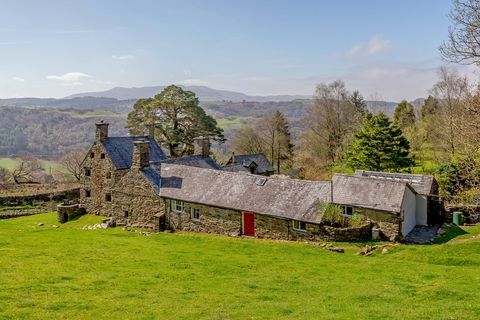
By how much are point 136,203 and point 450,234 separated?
82.8 ft

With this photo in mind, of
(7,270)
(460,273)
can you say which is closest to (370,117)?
(460,273)

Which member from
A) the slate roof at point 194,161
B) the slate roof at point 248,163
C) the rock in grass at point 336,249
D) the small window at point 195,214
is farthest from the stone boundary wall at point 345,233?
the slate roof at point 248,163

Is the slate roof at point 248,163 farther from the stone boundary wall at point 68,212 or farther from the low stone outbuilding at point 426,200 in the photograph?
the low stone outbuilding at point 426,200

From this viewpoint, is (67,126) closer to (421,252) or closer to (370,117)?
(370,117)

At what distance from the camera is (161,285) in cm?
1756

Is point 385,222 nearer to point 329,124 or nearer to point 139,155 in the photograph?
point 139,155

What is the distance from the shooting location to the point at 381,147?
5166 centimetres

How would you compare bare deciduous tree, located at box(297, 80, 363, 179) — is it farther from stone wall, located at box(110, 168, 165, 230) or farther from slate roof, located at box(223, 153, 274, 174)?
stone wall, located at box(110, 168, 165, 230)

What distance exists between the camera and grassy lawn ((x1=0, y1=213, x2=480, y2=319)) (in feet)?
46.7

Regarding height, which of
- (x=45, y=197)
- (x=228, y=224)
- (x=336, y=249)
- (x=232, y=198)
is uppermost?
(x=232, y=198)

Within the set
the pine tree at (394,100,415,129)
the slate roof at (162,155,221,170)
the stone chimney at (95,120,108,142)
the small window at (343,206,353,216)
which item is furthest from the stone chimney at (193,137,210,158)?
the pine tree at (394,100,415,129)

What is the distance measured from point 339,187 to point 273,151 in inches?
1535

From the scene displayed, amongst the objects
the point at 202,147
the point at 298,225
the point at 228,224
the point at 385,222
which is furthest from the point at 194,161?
the point at 385,222

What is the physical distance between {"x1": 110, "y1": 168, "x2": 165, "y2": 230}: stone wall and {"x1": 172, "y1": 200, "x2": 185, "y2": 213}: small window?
1029mm
